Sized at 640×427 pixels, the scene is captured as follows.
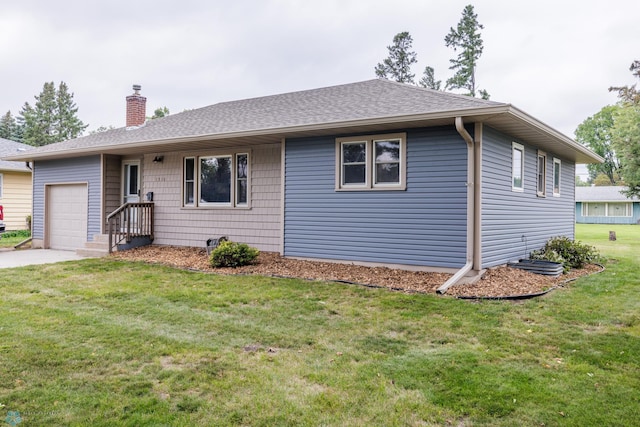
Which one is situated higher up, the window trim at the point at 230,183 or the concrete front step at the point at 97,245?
the window trim at the point at 230,183

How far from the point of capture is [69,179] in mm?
12695

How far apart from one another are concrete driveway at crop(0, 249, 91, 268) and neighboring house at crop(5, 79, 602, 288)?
983 mm

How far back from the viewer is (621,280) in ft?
26.0

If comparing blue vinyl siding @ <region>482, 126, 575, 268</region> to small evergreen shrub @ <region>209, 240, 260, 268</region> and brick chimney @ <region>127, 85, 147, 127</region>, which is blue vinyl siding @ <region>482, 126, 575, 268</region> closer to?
small evergreen shrub @ <region>209, 240, 260, 268</region>

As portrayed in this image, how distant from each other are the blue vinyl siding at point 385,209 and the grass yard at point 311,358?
1.79 meters

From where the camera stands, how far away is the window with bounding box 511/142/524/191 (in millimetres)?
8797

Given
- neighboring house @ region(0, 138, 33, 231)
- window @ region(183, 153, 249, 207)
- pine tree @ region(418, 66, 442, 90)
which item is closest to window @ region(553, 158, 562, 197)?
window @ region(183, 153, 249, 207)

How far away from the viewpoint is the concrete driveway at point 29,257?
30.9ft

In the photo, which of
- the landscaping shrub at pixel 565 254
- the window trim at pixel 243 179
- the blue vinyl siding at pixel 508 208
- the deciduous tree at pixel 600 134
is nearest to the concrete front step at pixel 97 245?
the window trim at pixel 243 179

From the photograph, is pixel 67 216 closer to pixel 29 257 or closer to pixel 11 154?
pixel 29 257

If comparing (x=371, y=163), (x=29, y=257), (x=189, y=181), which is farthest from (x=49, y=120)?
(x=371, y=163)

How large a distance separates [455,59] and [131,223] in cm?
2585

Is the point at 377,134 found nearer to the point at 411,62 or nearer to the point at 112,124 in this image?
the point at 411,62

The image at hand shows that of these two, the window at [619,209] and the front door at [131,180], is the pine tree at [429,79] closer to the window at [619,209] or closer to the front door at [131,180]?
the window at [619,209]
